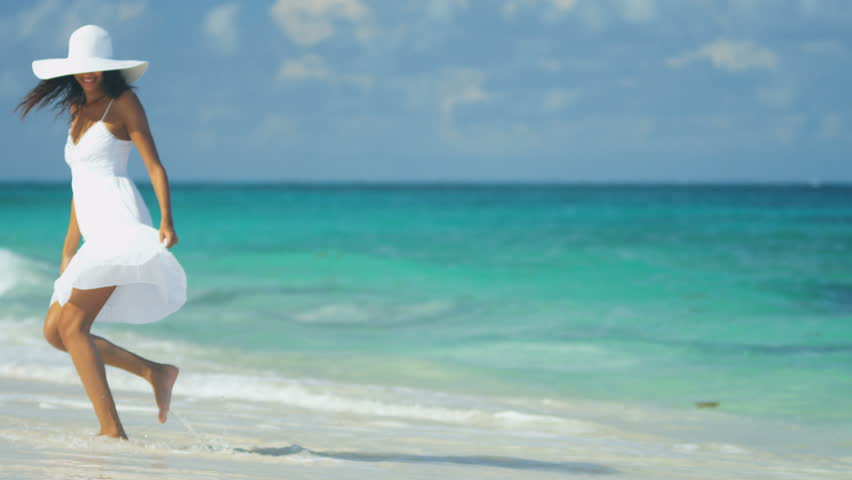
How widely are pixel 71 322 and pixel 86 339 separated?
0.08m

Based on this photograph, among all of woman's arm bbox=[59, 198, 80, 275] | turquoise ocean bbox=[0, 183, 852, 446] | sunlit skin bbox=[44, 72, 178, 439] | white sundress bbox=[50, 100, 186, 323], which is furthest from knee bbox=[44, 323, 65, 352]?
turquoise ocean bbox=[0, 183, 852, 446]

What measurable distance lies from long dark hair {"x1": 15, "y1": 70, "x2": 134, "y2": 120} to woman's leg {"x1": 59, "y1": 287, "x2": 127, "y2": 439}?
25.4 inches

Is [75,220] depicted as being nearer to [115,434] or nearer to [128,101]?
[128,101]

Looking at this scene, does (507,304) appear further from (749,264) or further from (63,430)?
(63,430)

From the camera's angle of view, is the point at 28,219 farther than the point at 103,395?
Yes

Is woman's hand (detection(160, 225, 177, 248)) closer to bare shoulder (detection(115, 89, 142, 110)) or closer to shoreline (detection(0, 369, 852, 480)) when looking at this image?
bare shoulder (detection(115, 89, 142, 110))

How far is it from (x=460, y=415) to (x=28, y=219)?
104 feet

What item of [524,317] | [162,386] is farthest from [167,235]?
[524,317]

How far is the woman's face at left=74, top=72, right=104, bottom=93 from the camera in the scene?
372 cm

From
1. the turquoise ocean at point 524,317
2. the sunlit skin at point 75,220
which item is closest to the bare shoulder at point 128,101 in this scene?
the sunlit skin at point 75,220

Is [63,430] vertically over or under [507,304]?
under

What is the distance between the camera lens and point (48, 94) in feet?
12.4

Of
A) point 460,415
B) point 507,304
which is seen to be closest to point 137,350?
point 460,415

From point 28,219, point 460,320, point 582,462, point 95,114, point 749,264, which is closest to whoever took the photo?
point 95,114
